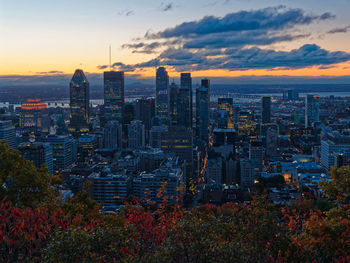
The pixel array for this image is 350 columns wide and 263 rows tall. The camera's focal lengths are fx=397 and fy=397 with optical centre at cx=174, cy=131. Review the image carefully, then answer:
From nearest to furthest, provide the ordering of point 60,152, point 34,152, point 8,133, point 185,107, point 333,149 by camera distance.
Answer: point 34,152 → point 333,149 → point 60,152 → point 8,133 → point 185,107

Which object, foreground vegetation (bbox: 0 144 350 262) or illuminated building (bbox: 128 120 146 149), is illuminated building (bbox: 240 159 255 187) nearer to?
illuminated building (bbox: 128 120 146 149)

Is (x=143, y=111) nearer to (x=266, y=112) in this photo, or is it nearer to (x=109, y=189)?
(x=266, y=112)

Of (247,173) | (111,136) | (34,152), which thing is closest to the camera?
(247,173)

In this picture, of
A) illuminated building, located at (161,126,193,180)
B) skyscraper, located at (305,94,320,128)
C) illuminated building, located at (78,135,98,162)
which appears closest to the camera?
illuminated building, located at (161,126,193,180)

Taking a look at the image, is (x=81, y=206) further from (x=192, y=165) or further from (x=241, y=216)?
(x=192, y=165)

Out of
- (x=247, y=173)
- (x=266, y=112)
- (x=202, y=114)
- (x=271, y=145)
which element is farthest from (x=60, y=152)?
(x=266, y=112)

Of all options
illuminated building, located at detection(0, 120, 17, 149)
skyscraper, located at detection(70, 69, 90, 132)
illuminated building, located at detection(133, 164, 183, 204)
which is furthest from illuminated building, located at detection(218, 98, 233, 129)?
illuminated building, located at detection(133, 164, 183, 204)

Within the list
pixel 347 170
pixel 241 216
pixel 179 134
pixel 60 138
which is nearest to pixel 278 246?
pixel 241 216
